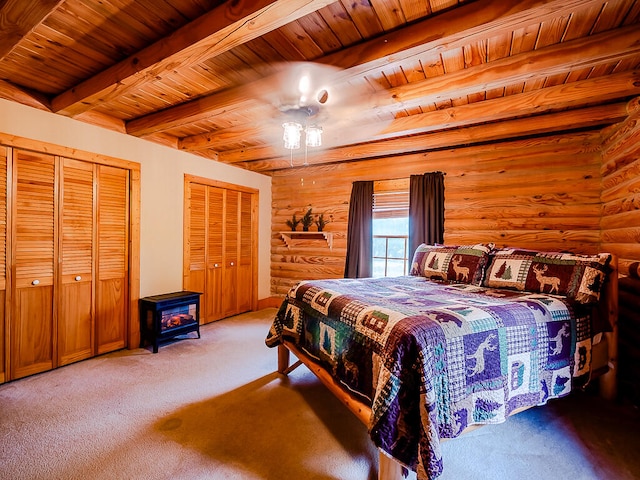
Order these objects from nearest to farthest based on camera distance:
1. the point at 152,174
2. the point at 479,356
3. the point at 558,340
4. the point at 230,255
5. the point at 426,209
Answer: the point at 479,356 < the point at 558,340 < the point at 152,174 < the point at 426,209 < the point at 230,255

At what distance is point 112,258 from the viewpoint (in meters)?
3.21

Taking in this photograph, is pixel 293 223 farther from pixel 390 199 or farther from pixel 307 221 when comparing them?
pixel 390 199

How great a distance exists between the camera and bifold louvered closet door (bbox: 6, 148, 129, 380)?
2572 mm

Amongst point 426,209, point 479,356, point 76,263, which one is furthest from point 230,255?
point 479,356

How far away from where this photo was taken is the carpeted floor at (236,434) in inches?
63.2

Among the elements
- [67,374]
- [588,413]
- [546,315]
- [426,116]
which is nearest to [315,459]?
[546,315]

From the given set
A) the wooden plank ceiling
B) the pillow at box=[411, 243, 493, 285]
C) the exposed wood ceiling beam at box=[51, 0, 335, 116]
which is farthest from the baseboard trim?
the exposed wood ceiling beam at box=[51, 0, 335, 116]

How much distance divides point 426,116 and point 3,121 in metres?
3.60

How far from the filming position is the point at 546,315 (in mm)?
1818

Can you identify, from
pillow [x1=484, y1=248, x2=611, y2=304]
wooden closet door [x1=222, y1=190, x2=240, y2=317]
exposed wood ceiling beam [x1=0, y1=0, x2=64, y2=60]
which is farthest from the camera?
wooden closet door [x1=222, y1=190, x2=240, y2=317]

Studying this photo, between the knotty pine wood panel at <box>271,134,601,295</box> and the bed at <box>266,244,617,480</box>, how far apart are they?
0.85 m

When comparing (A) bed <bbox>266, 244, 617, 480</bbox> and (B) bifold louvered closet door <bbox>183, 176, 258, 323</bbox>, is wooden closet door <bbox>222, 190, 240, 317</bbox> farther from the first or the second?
(A) bed <bbox>266, 244, 617, 480</bbox>

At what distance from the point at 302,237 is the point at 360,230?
3.65 feet

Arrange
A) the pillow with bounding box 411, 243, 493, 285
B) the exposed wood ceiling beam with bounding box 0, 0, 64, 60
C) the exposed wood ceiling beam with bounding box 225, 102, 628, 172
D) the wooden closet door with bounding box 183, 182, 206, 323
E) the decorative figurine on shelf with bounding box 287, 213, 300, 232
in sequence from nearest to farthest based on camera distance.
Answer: the exposed wood ceiling beam with bounding box 0, 0, 64, 60 → the exposed wood ceiling beam with bounding box 225, 102, 628, 172 → the pillow with bounding box 411, 243, 493, 285 → the wooden closet door with bounding box 183, 182, 206, 323 → the decorative figurine on shelf with bounding box 287, 213, 300, 232
